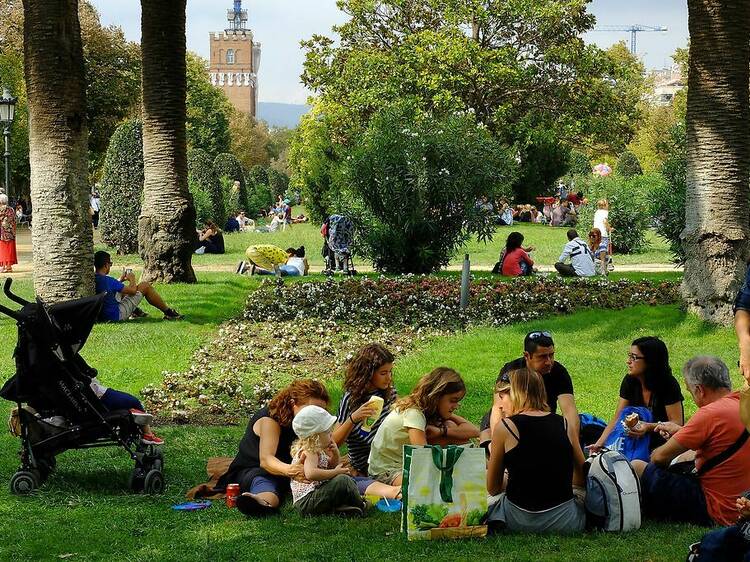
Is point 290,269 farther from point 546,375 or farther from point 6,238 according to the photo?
point 546,375

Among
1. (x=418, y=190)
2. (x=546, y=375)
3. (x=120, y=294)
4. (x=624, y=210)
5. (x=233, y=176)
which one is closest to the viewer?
(x=546, y=375)

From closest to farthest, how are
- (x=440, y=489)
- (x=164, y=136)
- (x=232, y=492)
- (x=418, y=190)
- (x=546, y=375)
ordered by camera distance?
1. (x=440, y=489)
2. (x=232, y=492)
3. (x=546, y=375)
4. (x=164, y=136)
5. (x=418, y=190)

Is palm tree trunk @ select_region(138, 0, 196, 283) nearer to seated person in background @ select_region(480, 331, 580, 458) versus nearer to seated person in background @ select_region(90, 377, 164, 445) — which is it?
seated person in background @ select_region(90, 377, 164, 445)

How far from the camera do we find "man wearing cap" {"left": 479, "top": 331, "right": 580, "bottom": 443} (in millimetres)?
7402

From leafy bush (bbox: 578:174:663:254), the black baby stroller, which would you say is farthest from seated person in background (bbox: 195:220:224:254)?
the black baby stroller

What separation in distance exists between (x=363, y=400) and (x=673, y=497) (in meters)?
2.15

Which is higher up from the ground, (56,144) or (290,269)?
(56,144)

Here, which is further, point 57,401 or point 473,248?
point 473,248

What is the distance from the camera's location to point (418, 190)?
20797 millimetres

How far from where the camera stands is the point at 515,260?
2061cm

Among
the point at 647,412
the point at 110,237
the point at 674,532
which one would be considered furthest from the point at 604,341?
the point at 110,237

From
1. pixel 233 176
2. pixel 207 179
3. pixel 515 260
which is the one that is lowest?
pixel 515 260

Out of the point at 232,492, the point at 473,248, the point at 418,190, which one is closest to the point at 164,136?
the point at 418,190

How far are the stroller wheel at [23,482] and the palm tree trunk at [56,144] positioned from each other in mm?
6673
